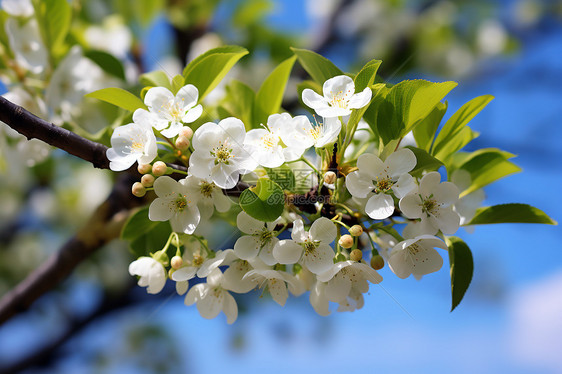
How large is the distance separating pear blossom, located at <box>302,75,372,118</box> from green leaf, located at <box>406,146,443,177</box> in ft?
0.40

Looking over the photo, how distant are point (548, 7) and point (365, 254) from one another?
134 inches

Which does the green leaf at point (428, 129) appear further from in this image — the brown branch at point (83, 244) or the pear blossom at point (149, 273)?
the brown branch at point (83, 244)

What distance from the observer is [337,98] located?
0.72 m

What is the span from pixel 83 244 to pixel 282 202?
2.76 feet

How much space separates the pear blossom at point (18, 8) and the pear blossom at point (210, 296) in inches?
41.0

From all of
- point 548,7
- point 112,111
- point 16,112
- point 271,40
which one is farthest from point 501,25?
point 16,112

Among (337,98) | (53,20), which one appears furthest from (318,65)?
(53,20)

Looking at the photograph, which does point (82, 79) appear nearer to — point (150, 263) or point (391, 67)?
point (150, 263)

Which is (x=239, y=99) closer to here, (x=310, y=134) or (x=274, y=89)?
(x=274, y=89)

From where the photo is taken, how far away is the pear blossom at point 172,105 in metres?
0.74

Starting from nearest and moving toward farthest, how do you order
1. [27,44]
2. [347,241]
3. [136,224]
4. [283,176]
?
[347,241] → [283,176] → [136,224] → [27,44]

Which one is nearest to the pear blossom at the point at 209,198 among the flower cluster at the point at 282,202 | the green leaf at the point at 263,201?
the flower cluster at the point at 282,202

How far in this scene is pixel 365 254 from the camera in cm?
89

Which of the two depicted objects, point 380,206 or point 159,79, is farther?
point 159,79
